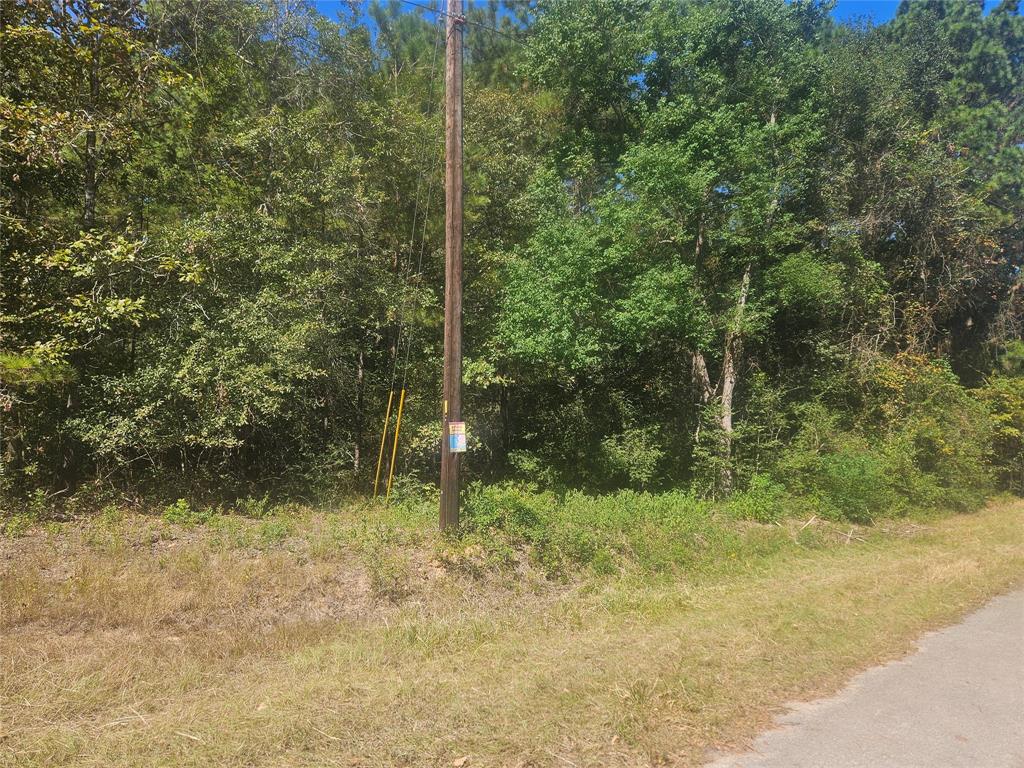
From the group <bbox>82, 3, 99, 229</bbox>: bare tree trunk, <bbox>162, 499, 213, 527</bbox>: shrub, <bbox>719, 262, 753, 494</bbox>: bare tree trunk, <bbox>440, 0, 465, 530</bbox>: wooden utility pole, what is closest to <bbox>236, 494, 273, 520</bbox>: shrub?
<bbox>162, 499, 213, 527</bbox>: shrub

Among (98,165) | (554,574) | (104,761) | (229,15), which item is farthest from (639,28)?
(104,761)

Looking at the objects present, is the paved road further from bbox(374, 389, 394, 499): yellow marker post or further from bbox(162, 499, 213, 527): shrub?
bbox(374, 389, 394, 499): yellow marker post

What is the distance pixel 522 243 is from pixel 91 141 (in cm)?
890

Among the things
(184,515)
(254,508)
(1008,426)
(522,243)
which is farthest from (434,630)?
(1008,426)

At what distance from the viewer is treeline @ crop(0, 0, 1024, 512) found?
10.4 metres

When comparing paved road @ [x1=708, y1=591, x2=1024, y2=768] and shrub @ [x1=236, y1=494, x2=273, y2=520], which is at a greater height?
shrub @ [x1=236, y1=494, x2=273, y2=520]

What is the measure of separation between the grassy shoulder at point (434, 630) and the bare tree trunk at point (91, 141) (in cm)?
494

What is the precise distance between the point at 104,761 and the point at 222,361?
7685 mm

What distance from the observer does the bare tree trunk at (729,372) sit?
49.0ft

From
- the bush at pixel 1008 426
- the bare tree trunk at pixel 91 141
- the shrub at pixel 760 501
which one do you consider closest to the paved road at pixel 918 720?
the shrub at pixel 760 501

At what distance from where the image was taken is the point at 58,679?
519cm

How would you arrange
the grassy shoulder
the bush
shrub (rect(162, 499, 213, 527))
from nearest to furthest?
the grassy shoulder < shrub (rect(162, 499, 213, 527)) < the bush

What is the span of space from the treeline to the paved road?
863 cm

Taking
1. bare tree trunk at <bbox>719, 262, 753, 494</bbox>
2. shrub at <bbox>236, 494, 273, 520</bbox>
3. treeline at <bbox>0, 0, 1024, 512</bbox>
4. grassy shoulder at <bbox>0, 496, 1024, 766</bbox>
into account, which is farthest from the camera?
bare tree trunk at <bbox>719, 262, 753, 494</bbox>
